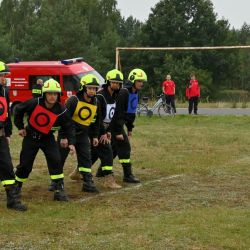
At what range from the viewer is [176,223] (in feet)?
22.6

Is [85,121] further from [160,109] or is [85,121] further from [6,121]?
[160,109]

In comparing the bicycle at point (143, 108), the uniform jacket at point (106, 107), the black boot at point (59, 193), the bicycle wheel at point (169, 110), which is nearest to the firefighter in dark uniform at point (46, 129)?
the black boot at point (59, 193)

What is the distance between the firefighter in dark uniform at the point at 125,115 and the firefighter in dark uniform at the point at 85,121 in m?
0.63

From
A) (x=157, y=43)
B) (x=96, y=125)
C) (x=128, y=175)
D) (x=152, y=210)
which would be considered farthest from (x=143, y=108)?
(x=157, y=43)

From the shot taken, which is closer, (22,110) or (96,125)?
(22,110)

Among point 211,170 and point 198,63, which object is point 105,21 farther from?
point 211,170

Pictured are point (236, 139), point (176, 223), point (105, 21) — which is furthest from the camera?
point (105, 21)

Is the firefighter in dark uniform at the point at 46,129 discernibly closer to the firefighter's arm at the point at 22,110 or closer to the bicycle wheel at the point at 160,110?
the firefighter's arm at the point at 22,110

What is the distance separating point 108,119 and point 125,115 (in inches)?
15.6

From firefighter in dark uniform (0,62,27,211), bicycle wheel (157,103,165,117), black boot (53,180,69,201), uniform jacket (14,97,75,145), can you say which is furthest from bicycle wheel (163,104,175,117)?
firefighter in dark uniform (0,62,27,211)

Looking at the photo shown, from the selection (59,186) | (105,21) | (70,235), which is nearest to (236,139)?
(59,186)

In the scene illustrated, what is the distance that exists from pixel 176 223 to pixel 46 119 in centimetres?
242

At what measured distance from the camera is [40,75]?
2303 centimetres

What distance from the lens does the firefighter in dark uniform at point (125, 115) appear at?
9.66 metres
